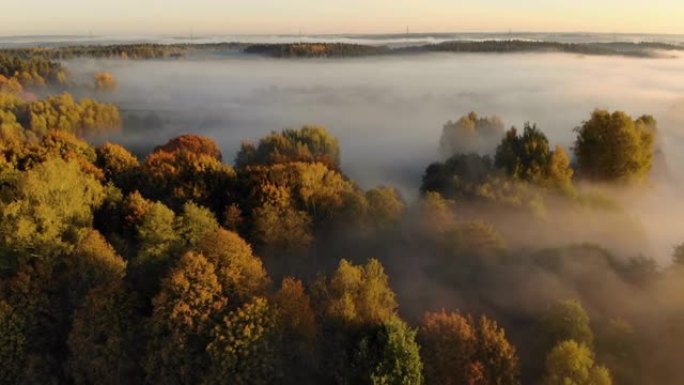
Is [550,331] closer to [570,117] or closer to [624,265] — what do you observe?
[624,265]

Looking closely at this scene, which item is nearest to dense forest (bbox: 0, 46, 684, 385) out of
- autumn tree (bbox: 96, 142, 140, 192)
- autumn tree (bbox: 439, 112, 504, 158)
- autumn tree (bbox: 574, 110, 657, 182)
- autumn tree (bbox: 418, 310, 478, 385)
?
autumn tree (bbox: 418, 310, 478, 385)

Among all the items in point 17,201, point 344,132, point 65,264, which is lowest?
point 344,132

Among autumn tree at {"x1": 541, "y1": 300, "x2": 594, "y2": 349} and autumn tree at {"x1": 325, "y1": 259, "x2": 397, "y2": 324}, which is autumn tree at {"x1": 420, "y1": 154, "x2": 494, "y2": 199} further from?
autumn tree at {"x1": 541, "y1": 300, "x2": 594, "y2": 349}

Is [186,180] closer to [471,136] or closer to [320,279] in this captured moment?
[320,279]

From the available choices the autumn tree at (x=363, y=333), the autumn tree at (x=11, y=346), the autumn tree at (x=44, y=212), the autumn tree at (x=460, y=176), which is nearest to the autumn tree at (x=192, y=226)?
the autumn tree at (x=44, y=212)

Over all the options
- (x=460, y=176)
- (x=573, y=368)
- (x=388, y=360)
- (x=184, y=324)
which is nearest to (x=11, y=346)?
(x=184, y=324)

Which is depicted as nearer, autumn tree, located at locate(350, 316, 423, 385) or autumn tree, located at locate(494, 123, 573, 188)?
autumn tree, located at locate(350, 316, 423, 385)

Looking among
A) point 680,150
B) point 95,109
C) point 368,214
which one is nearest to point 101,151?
point 368,214
